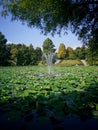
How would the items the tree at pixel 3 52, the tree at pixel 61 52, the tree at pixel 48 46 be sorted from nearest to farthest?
the tree at pixel 3 52
the tree at pixel 48 46
the tree at pixel 61 52

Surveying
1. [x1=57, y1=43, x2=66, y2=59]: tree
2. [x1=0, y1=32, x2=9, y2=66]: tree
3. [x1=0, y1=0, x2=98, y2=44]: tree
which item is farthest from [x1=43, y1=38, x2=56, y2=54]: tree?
[x1=0, y1=0, x2=98, y2=44]: tree

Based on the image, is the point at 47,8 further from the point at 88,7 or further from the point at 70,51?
the point at 70,51

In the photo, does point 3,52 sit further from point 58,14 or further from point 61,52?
point 58,14

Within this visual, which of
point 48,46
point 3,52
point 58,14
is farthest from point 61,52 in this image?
point 58,14

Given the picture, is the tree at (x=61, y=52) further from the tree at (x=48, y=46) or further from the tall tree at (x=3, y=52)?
the tall tree at (x=3, y=52)

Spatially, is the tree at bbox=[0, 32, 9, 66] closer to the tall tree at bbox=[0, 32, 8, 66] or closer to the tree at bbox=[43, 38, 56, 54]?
the tall tree at bbox=[0, 32, 8, 66]

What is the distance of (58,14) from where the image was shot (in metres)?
6.17

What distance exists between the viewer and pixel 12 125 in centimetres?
471

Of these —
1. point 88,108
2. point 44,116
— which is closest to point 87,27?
point 88,108

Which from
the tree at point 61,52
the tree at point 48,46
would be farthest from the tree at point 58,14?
the tree at point 61,52

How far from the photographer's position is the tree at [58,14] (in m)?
6.04

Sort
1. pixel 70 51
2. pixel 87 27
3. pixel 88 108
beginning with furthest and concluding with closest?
pixel 70 51 → pixel 87 27 → pixel 88 108

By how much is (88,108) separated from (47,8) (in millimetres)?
2945

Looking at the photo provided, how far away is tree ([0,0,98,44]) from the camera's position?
6.04 m
